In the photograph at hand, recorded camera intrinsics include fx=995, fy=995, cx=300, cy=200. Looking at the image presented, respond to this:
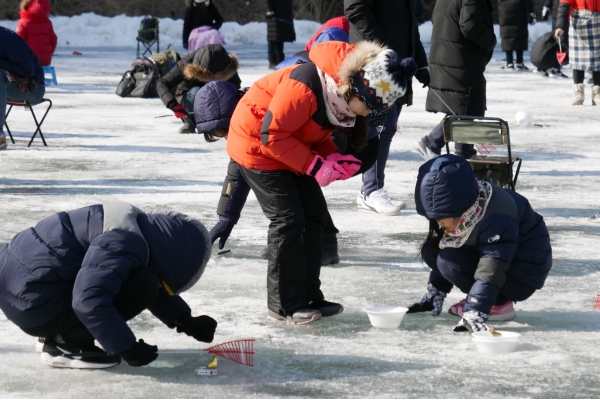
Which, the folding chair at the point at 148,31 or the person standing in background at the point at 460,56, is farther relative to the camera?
the folding chair at the point at 148,31

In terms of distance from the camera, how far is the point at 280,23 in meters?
18.8

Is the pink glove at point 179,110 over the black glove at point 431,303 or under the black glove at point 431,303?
under

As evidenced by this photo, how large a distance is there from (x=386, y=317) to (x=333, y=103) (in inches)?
35.5

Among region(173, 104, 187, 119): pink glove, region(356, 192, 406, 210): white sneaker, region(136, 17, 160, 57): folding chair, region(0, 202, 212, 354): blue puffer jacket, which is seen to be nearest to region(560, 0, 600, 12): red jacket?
region(173, 104, 187, 119): pink glove

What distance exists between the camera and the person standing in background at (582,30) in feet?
39.7

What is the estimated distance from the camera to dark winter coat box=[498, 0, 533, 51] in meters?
18.0

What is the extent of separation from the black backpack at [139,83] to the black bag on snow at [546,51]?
6.34m

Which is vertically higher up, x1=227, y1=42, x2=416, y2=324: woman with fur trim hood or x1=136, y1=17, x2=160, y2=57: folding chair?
x1=227, y1=42, x2=416, y2=324: woman with fur trim hood

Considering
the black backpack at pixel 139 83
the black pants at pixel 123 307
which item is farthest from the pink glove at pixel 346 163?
the black backpack at pixel 139 83

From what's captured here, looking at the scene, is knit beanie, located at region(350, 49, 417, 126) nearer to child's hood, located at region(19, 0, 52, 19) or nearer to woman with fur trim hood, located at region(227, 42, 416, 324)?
woman with fur trim hood, located at region(227, 42, 416, 324)

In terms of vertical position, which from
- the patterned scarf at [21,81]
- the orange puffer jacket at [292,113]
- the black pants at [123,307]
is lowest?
the patterned scarf at [21,81]

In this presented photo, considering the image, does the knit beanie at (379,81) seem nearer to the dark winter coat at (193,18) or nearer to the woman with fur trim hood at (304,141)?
the woman with fur trim hood at (304,141)

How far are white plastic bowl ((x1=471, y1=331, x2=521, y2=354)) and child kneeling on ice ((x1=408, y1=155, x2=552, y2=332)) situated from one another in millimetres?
123

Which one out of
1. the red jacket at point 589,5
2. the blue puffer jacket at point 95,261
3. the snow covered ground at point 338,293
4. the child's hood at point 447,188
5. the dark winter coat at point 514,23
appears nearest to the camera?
the blue puffer jacket at point 95,261
